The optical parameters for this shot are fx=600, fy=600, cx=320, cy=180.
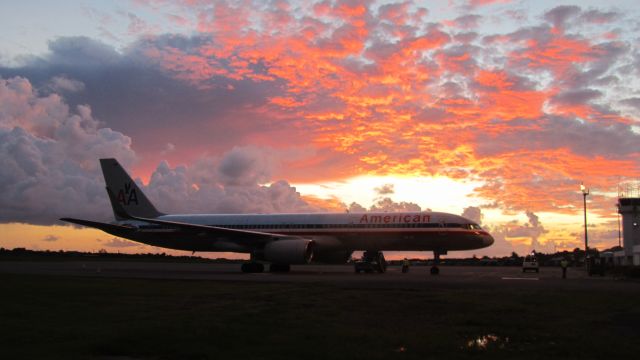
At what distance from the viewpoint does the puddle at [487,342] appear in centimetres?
968

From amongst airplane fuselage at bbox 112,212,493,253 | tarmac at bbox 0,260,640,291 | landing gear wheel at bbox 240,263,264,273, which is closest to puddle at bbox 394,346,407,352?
tarmac at bbox 0,260,640,291

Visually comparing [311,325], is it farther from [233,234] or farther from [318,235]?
[318,235]

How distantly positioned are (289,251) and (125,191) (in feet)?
64.0

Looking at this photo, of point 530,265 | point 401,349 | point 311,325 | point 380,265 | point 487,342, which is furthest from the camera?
point 530,265

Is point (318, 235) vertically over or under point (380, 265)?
over

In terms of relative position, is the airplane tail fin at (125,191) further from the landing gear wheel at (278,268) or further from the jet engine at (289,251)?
the jet engine at (289,251)

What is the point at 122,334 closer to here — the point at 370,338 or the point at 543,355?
the point at 370,338

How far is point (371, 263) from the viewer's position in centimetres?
→ 4147

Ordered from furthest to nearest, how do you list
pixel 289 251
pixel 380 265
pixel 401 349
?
pixel 380 265
pixel 289 251
pixel 401 349

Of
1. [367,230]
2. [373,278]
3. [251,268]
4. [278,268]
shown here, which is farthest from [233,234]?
[373,278]

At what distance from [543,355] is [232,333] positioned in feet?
17.3

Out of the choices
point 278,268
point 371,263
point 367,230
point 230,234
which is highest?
point 367,230

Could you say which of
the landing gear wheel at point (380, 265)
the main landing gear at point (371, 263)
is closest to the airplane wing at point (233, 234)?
the main landing gear at point (371, 263)

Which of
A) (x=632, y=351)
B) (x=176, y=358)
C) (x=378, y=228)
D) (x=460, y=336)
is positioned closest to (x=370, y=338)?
(x=460, y=336)
